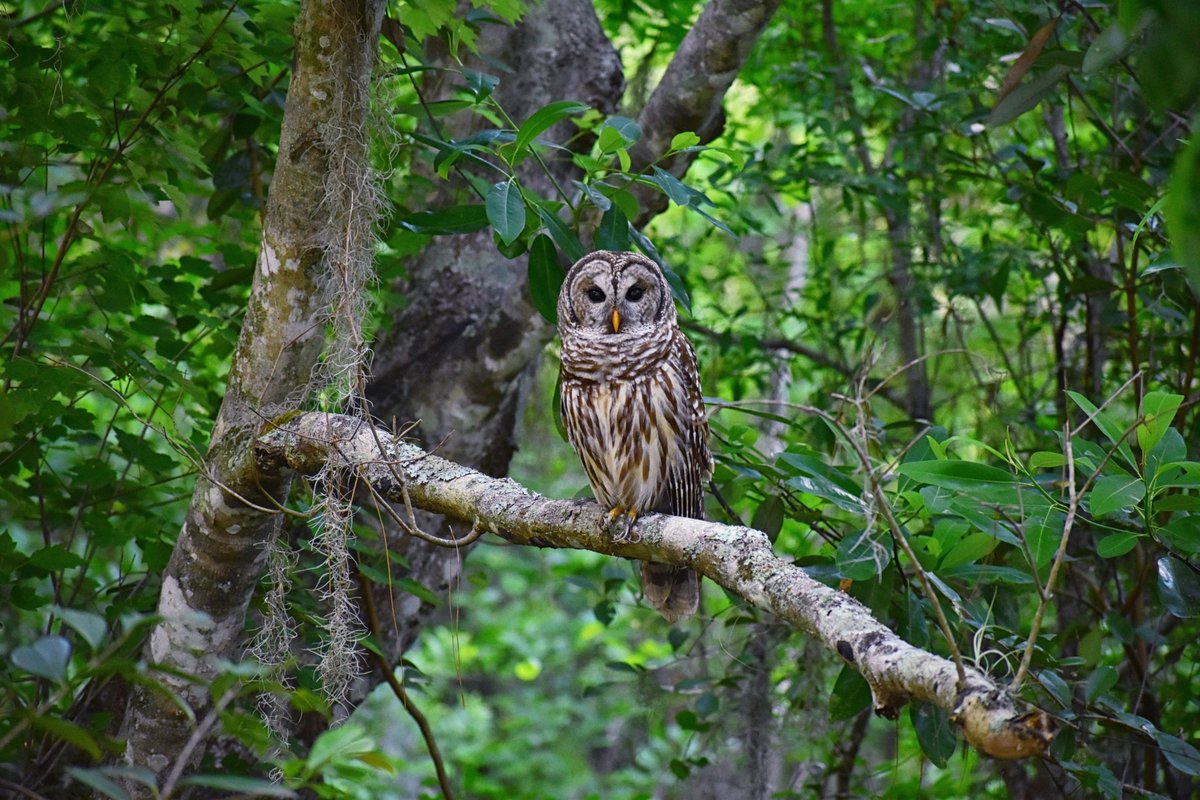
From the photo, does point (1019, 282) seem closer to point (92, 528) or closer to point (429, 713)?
point (92, 528)

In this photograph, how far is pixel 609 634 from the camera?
383 inches

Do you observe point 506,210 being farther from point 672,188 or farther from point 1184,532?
point 1184,532

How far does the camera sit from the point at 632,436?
2994mm

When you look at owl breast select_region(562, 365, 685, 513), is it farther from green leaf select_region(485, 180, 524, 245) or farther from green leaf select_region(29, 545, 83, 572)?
green leaf select_region(29, 545, 83, 572)

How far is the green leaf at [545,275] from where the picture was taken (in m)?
2.63

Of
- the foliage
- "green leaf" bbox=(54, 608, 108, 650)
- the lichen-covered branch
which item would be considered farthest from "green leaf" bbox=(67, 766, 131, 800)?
the lichen-covered branch

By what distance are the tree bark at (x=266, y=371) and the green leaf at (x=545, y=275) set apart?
1.69ft

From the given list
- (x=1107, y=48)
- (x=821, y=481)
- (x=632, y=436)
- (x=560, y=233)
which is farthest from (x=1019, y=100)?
(x=632, y=436)

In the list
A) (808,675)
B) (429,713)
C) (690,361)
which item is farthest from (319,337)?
(429,713)

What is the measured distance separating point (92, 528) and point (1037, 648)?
2.42 metres

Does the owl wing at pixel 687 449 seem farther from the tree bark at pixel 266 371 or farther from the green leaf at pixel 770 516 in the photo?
the tree bark at pixel 266 371

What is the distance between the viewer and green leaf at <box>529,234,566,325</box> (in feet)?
8.62

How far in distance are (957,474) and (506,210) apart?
109cm

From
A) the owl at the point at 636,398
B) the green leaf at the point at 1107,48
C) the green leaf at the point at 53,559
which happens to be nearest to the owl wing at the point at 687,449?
the owl at the point at 636,398
